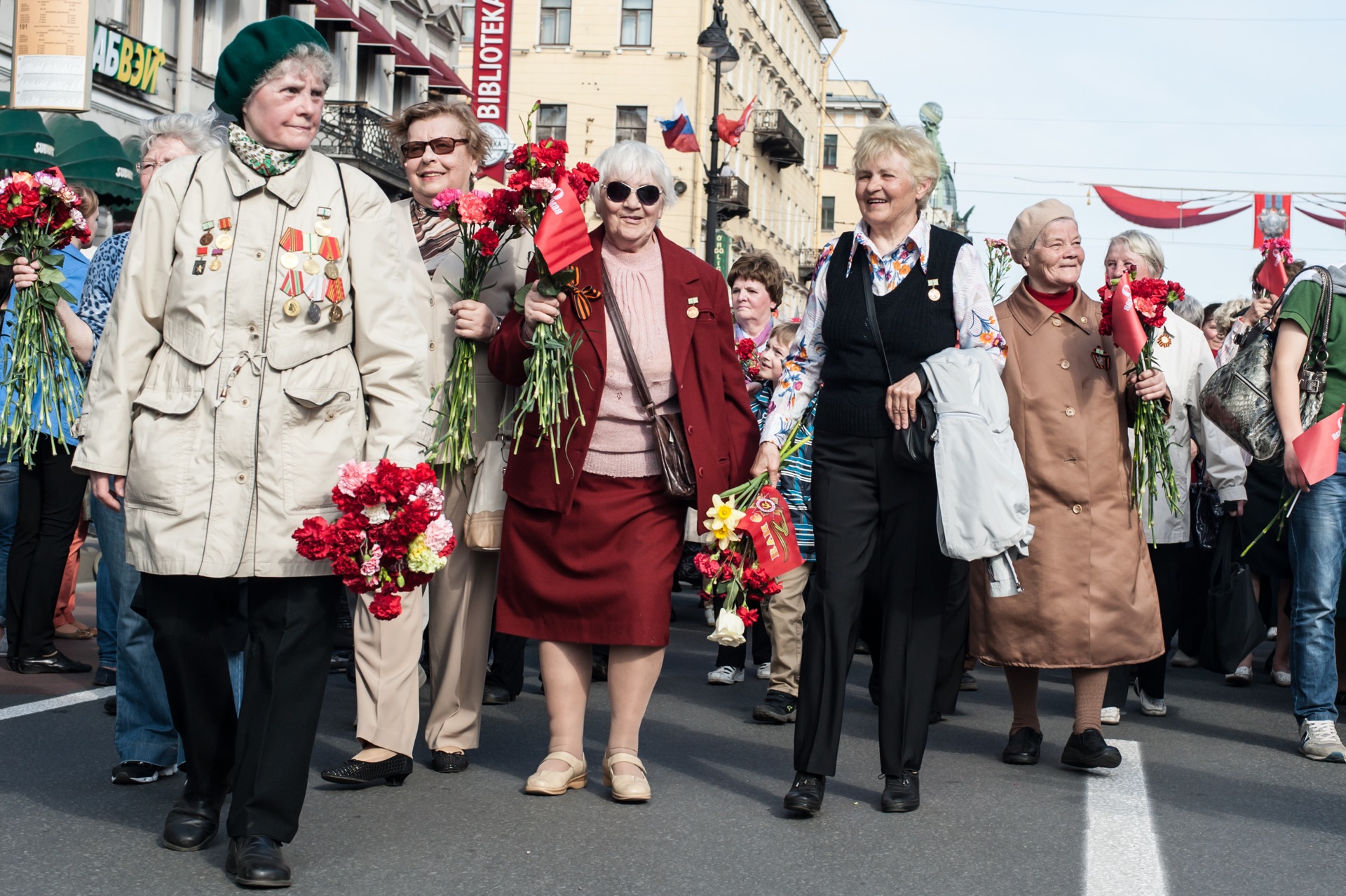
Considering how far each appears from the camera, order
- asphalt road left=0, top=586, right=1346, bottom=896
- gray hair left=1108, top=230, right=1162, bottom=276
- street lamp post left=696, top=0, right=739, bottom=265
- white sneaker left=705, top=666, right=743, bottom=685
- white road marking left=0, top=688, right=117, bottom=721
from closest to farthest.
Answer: asphalt road left=0, top=586, right=1346, bottom=896 → white road marking left=0, top=688, right=117, bottom=721 → gray hair left=1108, top=230, right=1162, bottom=276 → white sneaker left=705, top=666, right=743, bottom=685 → street lamp post left=696, top=0, right=739, bottom=265

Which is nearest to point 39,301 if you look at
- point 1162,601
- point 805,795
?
point 805,795

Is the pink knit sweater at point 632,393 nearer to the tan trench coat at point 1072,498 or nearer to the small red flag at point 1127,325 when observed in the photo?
the tan trench coat at point 1072,498

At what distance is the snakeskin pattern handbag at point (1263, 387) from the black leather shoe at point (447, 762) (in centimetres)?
327

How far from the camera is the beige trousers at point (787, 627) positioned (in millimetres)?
7570

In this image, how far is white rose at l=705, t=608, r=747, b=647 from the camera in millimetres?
5516

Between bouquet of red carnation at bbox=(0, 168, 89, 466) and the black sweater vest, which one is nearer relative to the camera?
the black sweater vest

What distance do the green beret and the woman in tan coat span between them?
10.0ft

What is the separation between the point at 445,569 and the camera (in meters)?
6.12

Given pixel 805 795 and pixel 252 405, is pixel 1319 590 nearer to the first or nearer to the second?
pixel 805 795

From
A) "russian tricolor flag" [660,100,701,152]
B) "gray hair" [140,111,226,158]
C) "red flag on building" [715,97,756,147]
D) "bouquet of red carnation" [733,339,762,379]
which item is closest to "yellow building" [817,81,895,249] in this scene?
"red flag on building" [715,97,756,147]

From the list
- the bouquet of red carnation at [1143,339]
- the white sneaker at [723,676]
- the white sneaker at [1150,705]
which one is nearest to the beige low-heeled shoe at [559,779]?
the bouquet of red carnation at [1143,339]

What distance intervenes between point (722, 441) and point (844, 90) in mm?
89885

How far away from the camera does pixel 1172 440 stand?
7.77 meters

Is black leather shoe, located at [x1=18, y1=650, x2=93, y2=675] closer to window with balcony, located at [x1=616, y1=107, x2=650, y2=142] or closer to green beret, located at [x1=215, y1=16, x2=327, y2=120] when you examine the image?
green beret, located at [x1=215, y1=16, x2=327, y2=120]
